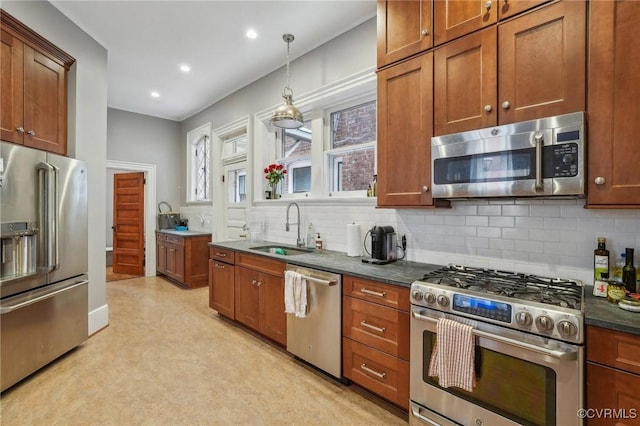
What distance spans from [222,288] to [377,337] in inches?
86.0

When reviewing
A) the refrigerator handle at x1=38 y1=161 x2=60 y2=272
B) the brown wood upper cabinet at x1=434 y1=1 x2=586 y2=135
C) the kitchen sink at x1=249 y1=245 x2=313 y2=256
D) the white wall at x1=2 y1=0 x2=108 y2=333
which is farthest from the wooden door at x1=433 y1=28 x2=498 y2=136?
the white wall at x1=2 y1=0 x2=108 y2=333

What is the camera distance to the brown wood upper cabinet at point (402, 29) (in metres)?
2.10

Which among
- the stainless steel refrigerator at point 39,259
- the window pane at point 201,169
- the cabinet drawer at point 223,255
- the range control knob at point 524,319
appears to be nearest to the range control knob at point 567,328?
the range control knob at point 524,319

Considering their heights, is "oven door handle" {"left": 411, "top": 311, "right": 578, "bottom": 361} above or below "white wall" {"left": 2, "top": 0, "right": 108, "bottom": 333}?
below

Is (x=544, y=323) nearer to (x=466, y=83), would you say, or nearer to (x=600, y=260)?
(x=600, y=260)

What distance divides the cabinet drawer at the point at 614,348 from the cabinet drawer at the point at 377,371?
3.09 feet

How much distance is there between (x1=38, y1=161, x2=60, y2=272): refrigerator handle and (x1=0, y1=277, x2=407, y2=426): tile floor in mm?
945

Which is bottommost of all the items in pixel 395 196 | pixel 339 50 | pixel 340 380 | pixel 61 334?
pixel 340 380

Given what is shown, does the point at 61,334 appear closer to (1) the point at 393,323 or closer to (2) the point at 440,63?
(1) the point at 393,323

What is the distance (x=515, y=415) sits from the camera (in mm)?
1475

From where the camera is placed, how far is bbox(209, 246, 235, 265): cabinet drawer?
343cm

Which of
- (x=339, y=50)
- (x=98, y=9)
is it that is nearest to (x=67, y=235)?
(x=98, y=9)

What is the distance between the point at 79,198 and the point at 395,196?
113 inches

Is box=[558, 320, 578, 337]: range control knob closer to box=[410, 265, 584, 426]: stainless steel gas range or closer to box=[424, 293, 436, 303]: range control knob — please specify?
box=[410, 265, 584, 426]: stainless steel gas range
